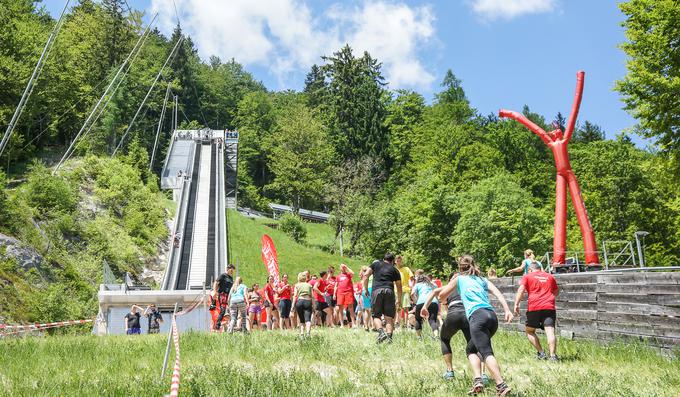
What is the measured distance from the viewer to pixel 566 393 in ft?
22.3

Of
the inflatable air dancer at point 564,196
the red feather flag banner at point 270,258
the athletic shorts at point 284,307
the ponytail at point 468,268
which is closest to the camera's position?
the ponytail at point 468,268

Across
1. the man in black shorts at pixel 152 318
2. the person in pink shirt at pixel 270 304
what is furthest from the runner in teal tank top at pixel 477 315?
the man in black shorts at pixel 152 318

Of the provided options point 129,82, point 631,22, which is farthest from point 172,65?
point 631,22

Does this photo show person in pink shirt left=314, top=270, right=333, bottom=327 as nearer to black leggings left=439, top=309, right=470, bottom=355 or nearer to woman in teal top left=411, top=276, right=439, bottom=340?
woman in teal top left=411, top=276, right=439, bottom=340

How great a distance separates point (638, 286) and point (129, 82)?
7203 cm

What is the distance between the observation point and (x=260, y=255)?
154 ft

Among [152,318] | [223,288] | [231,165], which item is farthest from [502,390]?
[231,165]

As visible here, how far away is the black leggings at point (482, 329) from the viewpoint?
6.94m

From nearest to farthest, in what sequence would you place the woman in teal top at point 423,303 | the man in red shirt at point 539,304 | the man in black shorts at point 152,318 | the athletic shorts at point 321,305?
the man in red shirt at point 539,304, the woman in teal top at point 423,303, the athletic shorts at point 321,305, the man in black shorts at point 152,318

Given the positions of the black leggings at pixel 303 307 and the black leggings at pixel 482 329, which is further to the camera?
the black leggings at pixel 303 307

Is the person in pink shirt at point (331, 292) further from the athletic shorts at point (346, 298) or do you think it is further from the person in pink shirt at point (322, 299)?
the athletic shorts at point (346, 298)

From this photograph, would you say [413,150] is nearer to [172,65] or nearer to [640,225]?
[640,225]

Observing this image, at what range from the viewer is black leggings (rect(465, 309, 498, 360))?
6.94 meters

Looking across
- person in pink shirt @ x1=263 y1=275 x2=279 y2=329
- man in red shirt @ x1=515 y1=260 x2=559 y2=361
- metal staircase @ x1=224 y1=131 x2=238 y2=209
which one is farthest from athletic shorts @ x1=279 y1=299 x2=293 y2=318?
metal staircase @ x1=224 y1=131 x2=238 y2=209
